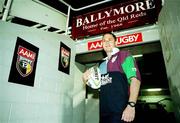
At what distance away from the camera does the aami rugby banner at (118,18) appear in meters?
2.43

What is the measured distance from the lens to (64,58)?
8.08ft

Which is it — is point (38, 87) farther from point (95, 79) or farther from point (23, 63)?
point (95, 79)

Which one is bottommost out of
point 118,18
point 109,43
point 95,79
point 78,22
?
point 95,79

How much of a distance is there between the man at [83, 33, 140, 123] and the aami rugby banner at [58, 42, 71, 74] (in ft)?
2.95

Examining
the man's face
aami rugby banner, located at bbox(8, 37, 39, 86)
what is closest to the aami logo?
the man's face

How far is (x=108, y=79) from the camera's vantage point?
5.04ft

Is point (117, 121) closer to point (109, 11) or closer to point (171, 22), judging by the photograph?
point (171, 22)

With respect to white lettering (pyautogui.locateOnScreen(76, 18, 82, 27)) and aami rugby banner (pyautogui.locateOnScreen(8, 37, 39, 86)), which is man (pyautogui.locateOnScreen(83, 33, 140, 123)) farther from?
white lettering (pyautogui.locateOnScreen(76, 18, 82, 27))

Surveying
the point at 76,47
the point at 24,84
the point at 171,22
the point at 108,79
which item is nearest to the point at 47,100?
the point at 24,84

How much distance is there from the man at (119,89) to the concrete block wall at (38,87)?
2.63ft

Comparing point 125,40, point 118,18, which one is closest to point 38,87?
point 125,40

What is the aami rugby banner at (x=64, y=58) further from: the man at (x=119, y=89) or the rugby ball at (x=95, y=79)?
the man at (x=119, y=89)

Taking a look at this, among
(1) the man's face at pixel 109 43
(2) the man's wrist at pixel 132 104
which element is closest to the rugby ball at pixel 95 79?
(1) the man's face at pixel 109 43

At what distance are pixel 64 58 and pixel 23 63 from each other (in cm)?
75
